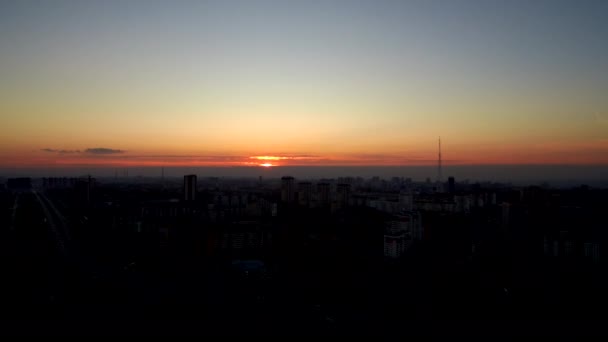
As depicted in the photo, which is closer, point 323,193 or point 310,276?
point 310,276

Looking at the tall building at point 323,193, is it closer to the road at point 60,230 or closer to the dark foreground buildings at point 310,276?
the dark foreground buildings at point 310,276

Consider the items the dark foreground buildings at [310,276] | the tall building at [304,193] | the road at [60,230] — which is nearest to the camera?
the dark foreground buildings at [310,276]

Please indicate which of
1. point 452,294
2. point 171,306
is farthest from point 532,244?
point 171,306

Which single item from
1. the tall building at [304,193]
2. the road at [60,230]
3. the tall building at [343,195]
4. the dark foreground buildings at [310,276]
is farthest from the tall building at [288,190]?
the road at [60,230]

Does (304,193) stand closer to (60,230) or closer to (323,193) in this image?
(323,193)

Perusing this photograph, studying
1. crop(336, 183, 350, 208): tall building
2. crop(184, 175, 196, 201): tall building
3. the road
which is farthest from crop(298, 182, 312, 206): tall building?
the road

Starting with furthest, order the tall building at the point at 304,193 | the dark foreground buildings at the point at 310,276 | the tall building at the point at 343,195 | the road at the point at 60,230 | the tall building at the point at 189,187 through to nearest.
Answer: the tall building at the point at 304,193
the tall building at the point at 189,187
the tall building at the point at 343,195
the road at the point at 60,230
the dark foreground buildings at the point at 310,276

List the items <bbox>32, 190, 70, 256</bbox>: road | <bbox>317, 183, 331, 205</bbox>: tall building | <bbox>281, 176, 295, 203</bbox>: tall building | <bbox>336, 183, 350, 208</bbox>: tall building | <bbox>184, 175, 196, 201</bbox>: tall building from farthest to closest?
<bbox>281, 176, 295, 203</bbox>: tall building < <bbox>184, 175, 196, 201</bbox>: tall building < <bbox>317, 183, 331, 205</bbox>: tall building < <bbox>336, 183, 350, 208</bbox>: tall building < <bbox>32, 190, 70, 256</bbox>: road

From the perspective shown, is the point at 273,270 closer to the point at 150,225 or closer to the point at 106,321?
the point at 106,321

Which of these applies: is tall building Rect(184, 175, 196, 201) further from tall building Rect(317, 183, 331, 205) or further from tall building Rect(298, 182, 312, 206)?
tall building Rect(317, 183, 331, 205)

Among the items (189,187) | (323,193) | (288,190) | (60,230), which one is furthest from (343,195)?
(60,230)

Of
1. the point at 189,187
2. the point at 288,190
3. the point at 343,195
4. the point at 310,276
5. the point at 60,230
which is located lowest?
the point at 310,276
